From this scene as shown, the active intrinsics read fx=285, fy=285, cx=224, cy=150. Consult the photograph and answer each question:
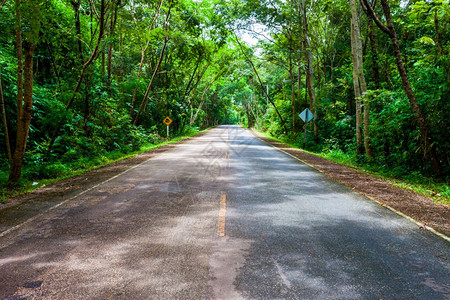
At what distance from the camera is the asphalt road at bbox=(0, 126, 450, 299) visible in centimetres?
292

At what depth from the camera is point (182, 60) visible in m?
29.4

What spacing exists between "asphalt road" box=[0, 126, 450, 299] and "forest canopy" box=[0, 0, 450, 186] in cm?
458

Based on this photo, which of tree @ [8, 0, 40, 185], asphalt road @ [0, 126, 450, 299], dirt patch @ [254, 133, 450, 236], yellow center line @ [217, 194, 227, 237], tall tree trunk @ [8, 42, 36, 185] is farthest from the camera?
tall tree trunk @ [8, 42, 36, 185]

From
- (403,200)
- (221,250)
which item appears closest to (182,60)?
(403,200)

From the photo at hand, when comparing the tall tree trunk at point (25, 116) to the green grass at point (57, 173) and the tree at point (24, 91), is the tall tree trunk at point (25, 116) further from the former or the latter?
the green grass at point (57, 173)

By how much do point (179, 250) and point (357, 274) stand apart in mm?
2169

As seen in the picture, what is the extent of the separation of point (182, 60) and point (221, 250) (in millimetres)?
28080

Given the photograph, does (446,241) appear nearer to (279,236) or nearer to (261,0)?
(279,236)

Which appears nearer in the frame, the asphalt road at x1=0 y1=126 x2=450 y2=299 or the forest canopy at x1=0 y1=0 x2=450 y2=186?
the asphalt road at x1=0 y1=126 x2=450 y2=299

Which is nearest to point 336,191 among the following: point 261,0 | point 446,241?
point 446,241

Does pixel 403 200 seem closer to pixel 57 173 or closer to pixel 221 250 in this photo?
pixel 221 250

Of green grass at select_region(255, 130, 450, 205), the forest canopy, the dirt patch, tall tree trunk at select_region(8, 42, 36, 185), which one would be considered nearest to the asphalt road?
the dirt patch

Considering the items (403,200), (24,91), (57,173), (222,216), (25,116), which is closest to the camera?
(222,216)

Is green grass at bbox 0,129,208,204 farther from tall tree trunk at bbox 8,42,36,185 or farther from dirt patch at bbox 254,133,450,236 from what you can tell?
dirt patch at bbox 254,133,450,236
